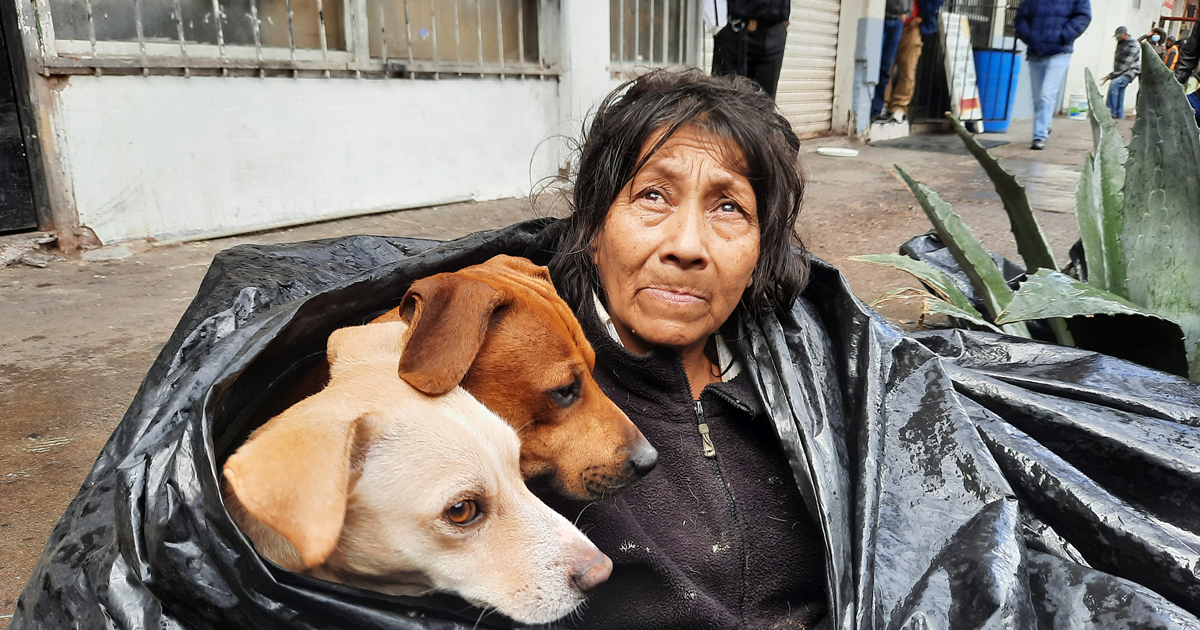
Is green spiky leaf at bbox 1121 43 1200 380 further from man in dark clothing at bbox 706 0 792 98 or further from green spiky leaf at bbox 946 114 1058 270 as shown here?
man in dark clothing at bbox 706 0 792 98

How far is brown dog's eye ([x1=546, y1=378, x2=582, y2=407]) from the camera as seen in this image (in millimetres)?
1597

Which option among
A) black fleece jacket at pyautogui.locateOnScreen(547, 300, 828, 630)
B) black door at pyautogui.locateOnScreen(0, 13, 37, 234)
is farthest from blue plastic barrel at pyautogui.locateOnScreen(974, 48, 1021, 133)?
black fleece jacket at pyautogui.locateOnScreen(547, 300, 828, 630)

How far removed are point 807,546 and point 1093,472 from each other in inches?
29.1

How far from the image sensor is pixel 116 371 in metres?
3.15

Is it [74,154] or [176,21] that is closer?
[74,154]

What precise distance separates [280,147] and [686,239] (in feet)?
13.6

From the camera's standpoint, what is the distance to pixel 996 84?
41.8 feet

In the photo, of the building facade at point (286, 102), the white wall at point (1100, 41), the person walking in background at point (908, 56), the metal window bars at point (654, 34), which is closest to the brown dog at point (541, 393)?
the building facade at point (286, 102)

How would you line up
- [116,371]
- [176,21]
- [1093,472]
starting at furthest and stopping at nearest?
1. [176,21]
2. [116,371]
3. [1093,472]

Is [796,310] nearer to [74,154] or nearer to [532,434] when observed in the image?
[532,434]

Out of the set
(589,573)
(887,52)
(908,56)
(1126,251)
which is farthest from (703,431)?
(908,56)

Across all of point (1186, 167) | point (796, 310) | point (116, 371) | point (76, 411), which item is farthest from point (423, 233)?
point (1186, 167)

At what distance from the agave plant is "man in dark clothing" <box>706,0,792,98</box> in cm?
394

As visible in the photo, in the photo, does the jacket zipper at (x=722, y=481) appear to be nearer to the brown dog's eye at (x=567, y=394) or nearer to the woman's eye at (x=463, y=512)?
the brown dog's eye at (x=567, y=394)
